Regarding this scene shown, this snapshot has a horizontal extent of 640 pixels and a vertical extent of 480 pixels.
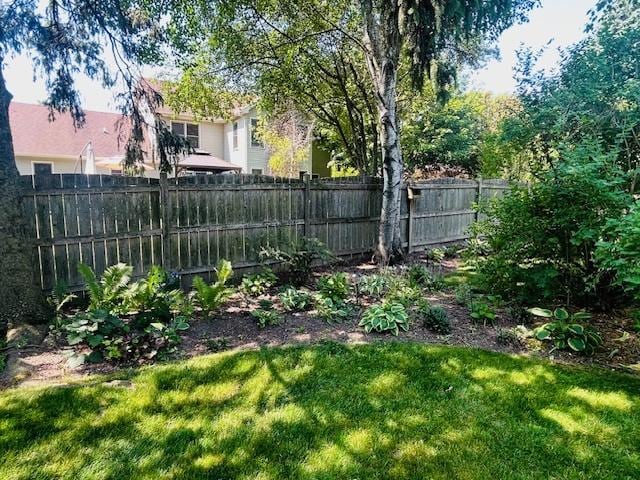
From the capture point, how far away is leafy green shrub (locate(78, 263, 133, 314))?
3.98m

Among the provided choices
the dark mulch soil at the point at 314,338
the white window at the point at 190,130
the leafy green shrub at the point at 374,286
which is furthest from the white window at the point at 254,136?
the dark mulch soil at the point at 314,338

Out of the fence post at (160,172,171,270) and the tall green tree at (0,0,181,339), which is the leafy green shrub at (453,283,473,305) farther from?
the tall green tree at (0,0,181,339)

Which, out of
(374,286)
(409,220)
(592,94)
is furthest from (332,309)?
(409,220)

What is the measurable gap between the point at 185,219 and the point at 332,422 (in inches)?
145

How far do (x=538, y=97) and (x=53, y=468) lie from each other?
24.8ft

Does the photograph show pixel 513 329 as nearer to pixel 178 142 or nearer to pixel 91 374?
pixel 91 374

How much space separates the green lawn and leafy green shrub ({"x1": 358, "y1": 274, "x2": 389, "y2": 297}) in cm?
175

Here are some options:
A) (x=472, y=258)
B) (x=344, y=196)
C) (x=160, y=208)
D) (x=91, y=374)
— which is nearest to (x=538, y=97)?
(x=472, y=258)

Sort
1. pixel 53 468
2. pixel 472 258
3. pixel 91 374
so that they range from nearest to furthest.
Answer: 1. pixel 53 468
2. pixel 91 374
3. pixel 472 258

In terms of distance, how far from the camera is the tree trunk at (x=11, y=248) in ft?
12.7

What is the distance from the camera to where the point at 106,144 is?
16.3 metres

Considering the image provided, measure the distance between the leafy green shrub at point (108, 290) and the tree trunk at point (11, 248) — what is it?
54cm

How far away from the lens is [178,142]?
5.73 meters

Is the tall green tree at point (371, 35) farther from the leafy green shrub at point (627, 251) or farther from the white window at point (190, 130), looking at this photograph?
the white window at point (190, 130)
